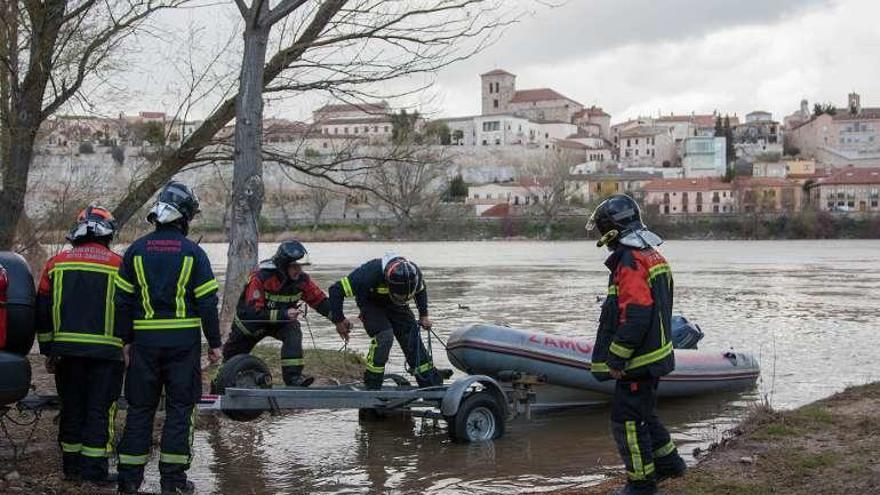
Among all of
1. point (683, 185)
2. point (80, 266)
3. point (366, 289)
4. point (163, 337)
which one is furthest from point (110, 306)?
point (683, 185)

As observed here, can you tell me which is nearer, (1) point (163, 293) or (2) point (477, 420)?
(1) point (163, 293)

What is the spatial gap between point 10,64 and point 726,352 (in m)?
8.84

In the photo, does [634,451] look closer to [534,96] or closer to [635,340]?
[635,340]

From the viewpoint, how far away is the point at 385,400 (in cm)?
759

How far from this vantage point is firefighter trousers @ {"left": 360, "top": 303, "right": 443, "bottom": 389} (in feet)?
27.5

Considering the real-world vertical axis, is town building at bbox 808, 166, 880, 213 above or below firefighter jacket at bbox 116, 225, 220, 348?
above

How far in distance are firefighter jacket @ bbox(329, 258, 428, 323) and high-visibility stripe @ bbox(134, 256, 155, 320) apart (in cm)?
254

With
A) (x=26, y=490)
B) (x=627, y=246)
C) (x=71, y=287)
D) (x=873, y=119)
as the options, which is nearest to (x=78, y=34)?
(x=71, y=287)

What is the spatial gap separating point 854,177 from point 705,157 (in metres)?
35.1

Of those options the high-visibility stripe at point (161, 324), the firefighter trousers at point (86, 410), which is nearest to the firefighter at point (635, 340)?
the high-visibility stripe at point (161, 324)

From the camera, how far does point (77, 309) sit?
6.07 meters

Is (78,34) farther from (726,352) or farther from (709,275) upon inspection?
(709,275)

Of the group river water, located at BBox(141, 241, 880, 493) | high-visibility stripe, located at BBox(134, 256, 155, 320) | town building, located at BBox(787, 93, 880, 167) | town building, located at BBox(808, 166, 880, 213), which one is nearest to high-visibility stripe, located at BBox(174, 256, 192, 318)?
high-visibility stripe, located at BBox(134, 256, 155, 320)

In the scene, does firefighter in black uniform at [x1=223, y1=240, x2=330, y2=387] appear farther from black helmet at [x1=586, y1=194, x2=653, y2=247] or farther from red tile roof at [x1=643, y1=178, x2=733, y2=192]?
red tile roof at [x1=643, y1=178, x2=733, y2=192]
